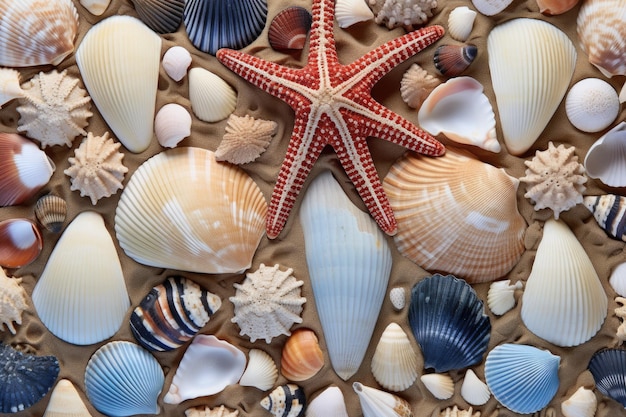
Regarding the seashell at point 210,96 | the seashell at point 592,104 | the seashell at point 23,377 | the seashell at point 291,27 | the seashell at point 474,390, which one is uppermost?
the seashell at point 291,27

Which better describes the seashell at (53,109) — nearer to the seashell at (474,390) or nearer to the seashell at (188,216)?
the seashell at (188,216)

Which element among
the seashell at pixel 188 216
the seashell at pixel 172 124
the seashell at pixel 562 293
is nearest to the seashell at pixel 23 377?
the seashell at pixel 188 216

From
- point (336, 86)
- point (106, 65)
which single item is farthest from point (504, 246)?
point (106, 65)

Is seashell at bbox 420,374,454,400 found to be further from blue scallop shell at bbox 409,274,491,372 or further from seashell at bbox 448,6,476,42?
seashell at bbox 448,6,476,42

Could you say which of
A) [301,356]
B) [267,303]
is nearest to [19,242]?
[267,303]

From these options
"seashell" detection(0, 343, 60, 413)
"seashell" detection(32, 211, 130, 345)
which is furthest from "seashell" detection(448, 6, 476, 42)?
"seashell" detection(0, 343, 60, 413)

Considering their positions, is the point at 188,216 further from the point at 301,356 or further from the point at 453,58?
the point at 453,58

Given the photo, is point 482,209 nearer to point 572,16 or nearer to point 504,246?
point 504,246
